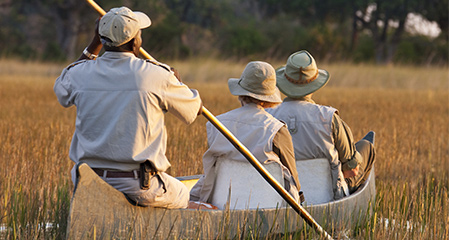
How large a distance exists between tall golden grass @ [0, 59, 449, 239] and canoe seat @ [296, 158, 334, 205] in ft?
1.13

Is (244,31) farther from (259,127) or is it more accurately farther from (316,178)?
(259,127)

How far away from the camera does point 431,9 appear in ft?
127

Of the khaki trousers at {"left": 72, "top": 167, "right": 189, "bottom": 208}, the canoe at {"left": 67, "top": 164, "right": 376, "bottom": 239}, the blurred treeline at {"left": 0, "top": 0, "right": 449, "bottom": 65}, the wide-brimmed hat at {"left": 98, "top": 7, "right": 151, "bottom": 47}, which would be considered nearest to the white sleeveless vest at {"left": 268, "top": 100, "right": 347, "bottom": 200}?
the canoe at {"left": 67, "top": 164, "right": 376, "bottom": 239}

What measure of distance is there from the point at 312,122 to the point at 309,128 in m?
0.05

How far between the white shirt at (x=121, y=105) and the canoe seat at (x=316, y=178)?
1.48m

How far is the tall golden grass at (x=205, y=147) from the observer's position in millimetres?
4828

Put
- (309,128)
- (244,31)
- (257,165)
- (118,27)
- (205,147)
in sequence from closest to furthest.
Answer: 1. (118,27)
2. (257,165)
3. (309,128)
4. (205,147)
5. (244,31)

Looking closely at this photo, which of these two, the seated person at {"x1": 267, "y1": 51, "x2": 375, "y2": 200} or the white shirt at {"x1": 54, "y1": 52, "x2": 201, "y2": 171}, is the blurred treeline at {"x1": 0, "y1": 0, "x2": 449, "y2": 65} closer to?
the seated person at {"x1": 267, "y1": 51, "x2": 375, "y2": 200}

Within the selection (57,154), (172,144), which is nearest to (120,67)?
(57,154)

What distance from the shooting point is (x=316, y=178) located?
523 cm

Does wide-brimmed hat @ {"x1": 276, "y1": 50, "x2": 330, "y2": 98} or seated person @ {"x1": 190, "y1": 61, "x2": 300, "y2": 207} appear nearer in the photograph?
seated person @ {"x1": 190, "y1": 61, "x2": 300, "y2": 207}

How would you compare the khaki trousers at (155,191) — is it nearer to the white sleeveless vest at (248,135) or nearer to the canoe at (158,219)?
the canoe at (158,219)

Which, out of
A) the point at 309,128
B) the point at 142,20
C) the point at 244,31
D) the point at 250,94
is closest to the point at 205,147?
the point at 309,128

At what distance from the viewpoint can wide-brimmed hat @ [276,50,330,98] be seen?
5.27m
